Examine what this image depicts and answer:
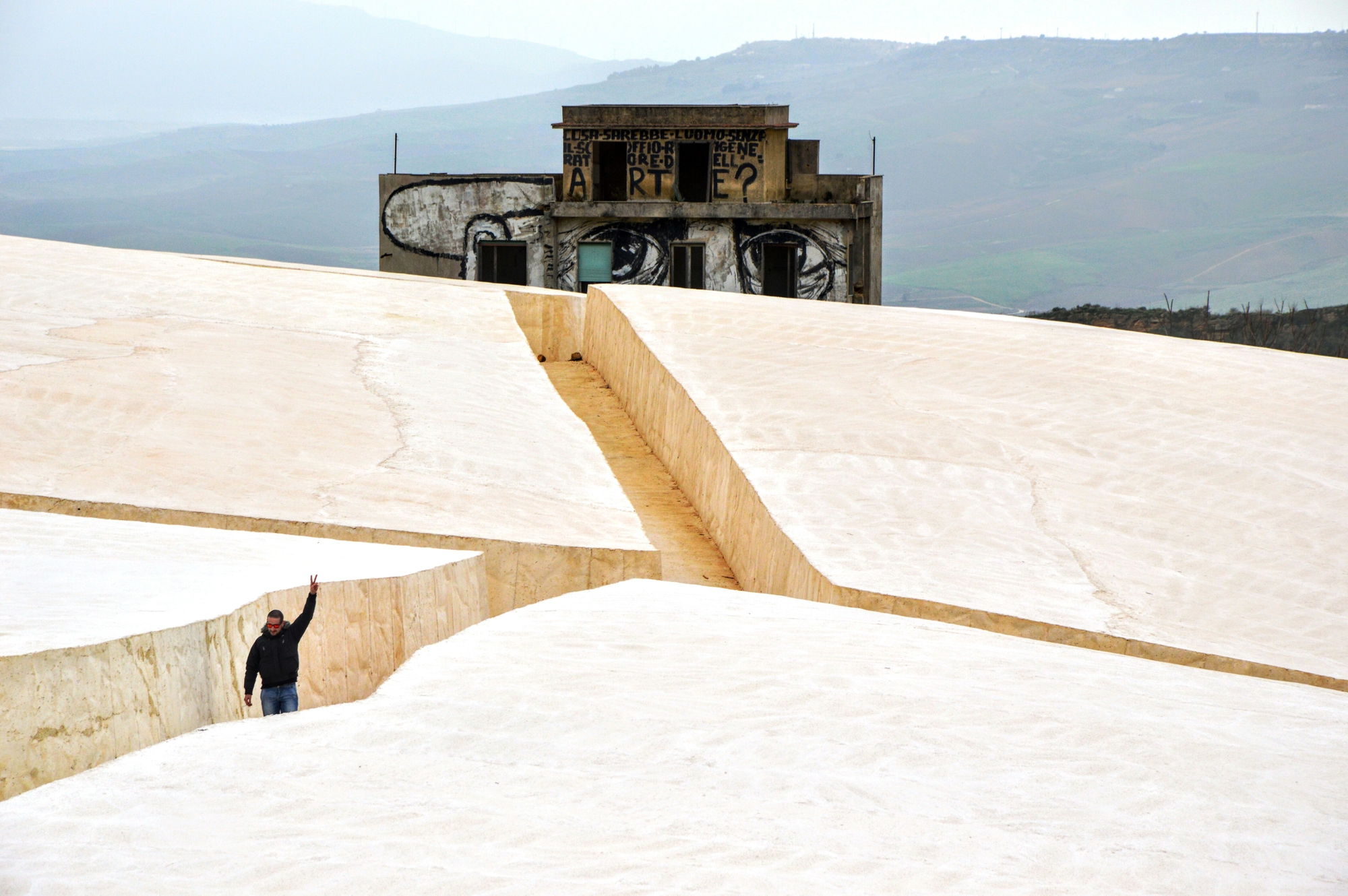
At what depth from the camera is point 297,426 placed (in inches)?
284

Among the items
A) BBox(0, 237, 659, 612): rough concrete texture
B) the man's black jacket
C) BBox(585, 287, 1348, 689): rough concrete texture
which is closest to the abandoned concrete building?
BBox(585, 287, 1348, 689): rough concrete texture

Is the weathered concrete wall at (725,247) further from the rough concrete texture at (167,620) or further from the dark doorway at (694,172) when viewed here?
the rough concrete texture at (167,620)

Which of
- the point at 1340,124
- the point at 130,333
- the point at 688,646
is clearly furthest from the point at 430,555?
the point at 1340,124

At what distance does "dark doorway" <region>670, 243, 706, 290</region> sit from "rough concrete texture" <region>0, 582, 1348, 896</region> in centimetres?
2193

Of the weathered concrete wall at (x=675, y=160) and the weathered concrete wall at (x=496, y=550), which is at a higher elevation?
the weathered concrete wall at (x=675, y=160)

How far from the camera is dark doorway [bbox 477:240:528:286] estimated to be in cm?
2650

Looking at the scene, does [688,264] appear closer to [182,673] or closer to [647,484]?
[647,484]

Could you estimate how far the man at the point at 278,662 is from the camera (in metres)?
4.02

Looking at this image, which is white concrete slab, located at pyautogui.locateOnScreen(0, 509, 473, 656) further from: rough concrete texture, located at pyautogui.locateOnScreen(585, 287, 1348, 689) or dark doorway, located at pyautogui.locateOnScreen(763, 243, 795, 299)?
dark doorway, located at pyautogui.locateOnScreen(763, 243, 795, 299)

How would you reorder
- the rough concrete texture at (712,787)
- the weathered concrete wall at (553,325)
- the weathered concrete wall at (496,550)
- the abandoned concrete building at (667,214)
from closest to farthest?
the rough concrete texture at (712,787) < the weathered concrete wall at (496,550) < the weathered concrete wall at (553,325) < the abandoned concrete building at (667,214)

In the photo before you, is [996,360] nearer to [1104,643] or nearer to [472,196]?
[1104,643]

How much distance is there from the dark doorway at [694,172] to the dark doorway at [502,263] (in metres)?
3.51

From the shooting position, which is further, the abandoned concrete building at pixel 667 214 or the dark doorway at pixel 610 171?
the dark doorway at pixel 610 171

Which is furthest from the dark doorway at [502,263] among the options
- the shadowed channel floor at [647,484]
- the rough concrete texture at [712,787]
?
the rough concrete texture at [712,787]
